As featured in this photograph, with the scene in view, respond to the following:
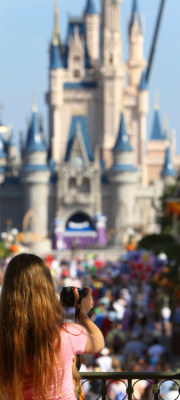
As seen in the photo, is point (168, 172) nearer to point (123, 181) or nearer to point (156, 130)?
point (123, 181)

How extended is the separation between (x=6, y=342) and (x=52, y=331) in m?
0.19

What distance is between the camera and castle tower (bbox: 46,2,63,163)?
88.2 meters

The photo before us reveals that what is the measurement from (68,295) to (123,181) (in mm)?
78664

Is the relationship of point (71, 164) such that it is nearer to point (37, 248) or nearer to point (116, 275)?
point (37, 248)

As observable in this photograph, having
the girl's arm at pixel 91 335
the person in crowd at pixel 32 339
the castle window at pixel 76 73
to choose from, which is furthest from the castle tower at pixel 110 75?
the person in crowd at pixel 32 339

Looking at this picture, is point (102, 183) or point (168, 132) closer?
point (102, 183)

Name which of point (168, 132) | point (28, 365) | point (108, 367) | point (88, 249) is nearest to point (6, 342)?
point (28, 365)

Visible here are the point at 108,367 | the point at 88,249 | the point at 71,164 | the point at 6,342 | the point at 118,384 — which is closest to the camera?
the point at 6,342

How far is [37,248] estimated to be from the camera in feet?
230

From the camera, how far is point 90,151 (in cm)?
8775

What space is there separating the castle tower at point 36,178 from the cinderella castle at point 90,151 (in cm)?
8

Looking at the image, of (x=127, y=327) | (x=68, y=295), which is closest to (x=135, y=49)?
(x=127, y=327)

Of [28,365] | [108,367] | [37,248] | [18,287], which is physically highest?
[18,287]

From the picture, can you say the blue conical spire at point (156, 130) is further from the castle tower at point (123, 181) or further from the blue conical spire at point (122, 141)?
the blue conical spire at point (122, 141)
